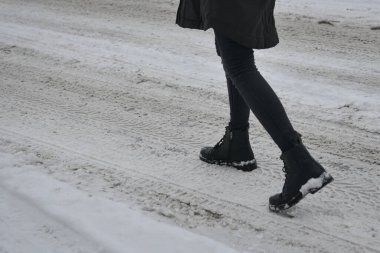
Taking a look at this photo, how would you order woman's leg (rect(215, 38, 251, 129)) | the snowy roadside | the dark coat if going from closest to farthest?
the snowy roadside < the dark coat < woman's leg (rect(215, 38, 251, 129))

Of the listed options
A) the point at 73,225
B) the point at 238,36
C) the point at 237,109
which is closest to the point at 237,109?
the point at 237,109

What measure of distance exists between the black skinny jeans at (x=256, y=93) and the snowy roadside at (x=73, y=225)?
1.83ft

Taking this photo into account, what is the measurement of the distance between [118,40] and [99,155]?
2.89m

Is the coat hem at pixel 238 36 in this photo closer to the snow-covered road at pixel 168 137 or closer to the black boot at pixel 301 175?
the black boot at pixel 301 175

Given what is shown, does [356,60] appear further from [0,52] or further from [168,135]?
[0,52]

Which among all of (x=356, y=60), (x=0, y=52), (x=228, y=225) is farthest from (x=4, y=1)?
(x=228, y=225)

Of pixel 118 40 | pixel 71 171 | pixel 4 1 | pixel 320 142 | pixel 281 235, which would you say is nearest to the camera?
pixel 281 235

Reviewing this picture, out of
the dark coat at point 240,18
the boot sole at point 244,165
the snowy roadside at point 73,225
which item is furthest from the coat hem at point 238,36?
the snowy roadside at point 73,225

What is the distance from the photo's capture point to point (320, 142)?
2.88 m

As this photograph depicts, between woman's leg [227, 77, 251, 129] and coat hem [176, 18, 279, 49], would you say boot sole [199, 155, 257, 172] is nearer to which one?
woman's leg [227, 77, 251, 129]

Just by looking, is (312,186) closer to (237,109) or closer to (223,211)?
(223,211)

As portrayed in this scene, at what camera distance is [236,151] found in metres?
2.46

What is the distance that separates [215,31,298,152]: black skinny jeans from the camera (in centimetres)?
201

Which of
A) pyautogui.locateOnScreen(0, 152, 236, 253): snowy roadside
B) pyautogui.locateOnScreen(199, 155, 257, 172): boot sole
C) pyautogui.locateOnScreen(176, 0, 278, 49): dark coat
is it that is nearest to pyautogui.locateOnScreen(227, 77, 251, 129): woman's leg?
pyautogui.locateOnScreen(199, 155, 257, 172): boot sole
